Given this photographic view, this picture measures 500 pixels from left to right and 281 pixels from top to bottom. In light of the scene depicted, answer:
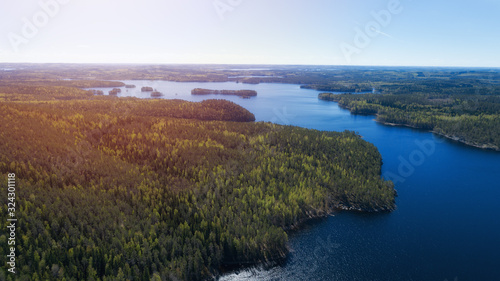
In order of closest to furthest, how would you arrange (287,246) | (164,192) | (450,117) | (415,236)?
(287,246) < (415,236) < (164,192) < (450,117)

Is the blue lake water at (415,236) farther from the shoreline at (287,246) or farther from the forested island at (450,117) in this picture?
the forested island at (450,117)

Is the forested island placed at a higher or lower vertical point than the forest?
higher

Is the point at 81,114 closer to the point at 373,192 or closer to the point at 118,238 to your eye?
the point at 118,238

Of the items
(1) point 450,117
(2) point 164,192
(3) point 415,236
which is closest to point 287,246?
(3) point 415,236

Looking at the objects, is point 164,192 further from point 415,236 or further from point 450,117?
point 450,117

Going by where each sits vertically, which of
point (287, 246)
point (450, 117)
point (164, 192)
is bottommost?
point (287, 246)

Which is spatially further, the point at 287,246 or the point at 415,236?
the point at 415,236

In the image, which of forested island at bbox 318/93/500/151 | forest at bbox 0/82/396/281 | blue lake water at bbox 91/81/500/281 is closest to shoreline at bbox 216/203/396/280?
forest at bbox 0/82/396/281

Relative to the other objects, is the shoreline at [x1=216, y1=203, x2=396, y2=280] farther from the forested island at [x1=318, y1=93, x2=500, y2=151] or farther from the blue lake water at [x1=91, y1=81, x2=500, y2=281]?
the forested island at [x1=318, y1=93, x2=500, y2=151]

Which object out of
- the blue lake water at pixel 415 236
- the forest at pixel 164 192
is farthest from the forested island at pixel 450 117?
the forest at pixel 164 192

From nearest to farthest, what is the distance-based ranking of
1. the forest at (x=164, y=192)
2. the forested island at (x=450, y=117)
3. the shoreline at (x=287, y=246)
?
1. the forest at (x=164, y=192)
2. the shoreline at (x=287, y=246)
3. the forested island at (x=450, y=117)
